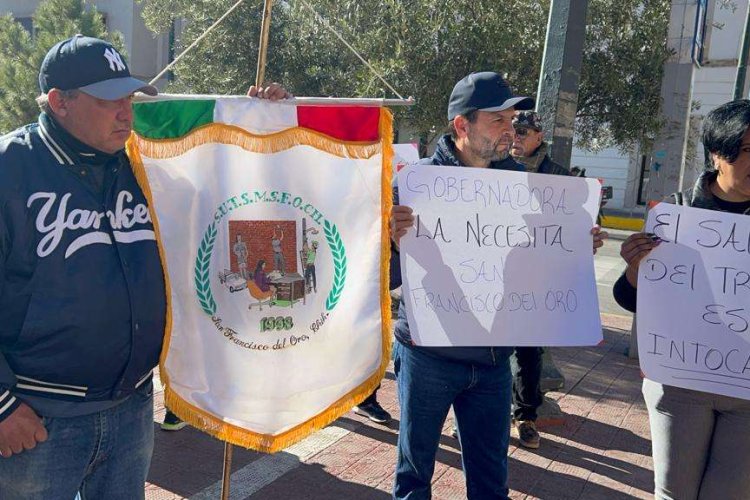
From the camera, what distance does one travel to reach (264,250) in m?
2.39

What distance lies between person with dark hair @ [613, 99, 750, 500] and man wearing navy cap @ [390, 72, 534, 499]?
1.97ft

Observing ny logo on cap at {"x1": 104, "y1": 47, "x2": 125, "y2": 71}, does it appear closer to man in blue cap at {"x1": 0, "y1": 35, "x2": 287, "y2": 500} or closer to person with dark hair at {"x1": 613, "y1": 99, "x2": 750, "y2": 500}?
man in blue cap at {"x1": 0, "y1": 35, "x2": 287, "y2": 500}

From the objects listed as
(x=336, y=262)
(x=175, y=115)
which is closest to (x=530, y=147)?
(x=336, y=262)

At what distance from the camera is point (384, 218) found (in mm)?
2568

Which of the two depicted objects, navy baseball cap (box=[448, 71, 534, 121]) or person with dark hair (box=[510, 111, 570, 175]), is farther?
person with dark hair (box=[510, 111, 570, 175])

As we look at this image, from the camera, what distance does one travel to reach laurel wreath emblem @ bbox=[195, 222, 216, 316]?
2.34 metres

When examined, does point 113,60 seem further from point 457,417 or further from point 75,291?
point 457,417

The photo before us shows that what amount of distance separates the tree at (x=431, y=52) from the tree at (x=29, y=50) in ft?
9.62

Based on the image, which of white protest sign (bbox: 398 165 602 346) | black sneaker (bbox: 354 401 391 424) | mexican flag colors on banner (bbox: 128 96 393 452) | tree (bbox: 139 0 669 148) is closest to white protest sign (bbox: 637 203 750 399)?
white protest sign (bbox: 398 165 602 346)

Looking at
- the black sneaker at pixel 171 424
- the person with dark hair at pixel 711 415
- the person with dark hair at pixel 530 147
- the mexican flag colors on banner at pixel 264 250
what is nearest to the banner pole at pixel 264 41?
the mexican flag colors on banner at pixel 264 250

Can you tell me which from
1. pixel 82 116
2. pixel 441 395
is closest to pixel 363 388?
pixel 441 395

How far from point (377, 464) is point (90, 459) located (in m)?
2.17

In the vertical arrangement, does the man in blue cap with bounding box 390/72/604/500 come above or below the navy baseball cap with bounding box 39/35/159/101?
below

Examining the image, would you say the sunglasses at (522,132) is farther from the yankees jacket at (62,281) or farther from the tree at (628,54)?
the tree at (628,54)
